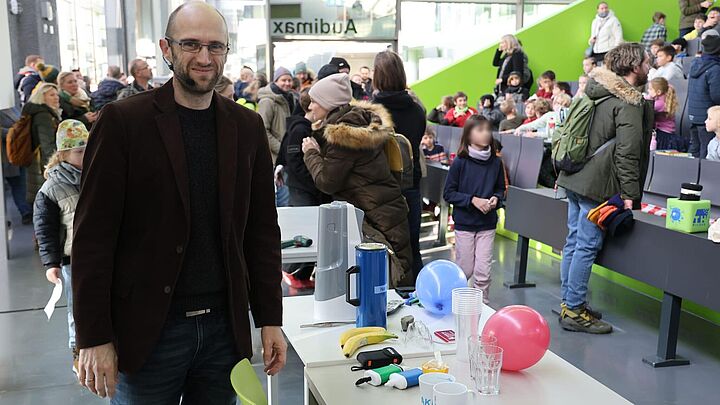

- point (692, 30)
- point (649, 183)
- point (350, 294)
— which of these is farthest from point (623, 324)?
point (692, 30)

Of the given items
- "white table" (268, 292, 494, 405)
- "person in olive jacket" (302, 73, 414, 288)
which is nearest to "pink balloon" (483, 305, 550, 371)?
"white table" (268, 292, 494, 405)

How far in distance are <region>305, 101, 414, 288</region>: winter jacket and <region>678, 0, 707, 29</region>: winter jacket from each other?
9.02 metres

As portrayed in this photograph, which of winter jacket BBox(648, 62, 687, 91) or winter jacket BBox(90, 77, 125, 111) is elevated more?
winter jacket BBox(648, 62, 687, 91)

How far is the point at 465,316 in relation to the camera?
6.86 feet

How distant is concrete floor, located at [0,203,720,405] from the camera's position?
3746 millimetres

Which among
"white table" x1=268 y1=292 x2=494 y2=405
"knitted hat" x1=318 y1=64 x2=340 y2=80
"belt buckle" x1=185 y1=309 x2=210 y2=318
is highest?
"knitted hat" x1=318 y1=64 x2=340 y2=80

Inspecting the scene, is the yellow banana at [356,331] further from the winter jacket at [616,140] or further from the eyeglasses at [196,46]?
the winter jacket at [616,140]

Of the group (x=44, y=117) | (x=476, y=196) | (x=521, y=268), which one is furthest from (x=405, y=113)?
(x=44, y=117)

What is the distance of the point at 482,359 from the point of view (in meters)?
1.89

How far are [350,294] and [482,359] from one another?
0.61 meters

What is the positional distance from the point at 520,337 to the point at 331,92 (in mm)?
2098

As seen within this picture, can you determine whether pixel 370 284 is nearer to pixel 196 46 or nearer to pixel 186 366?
pixel 186 366

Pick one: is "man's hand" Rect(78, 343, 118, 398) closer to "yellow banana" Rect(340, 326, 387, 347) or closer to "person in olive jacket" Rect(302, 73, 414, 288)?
"yellow banana" Rect(340, 326, 387, 347)

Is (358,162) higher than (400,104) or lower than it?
lower
